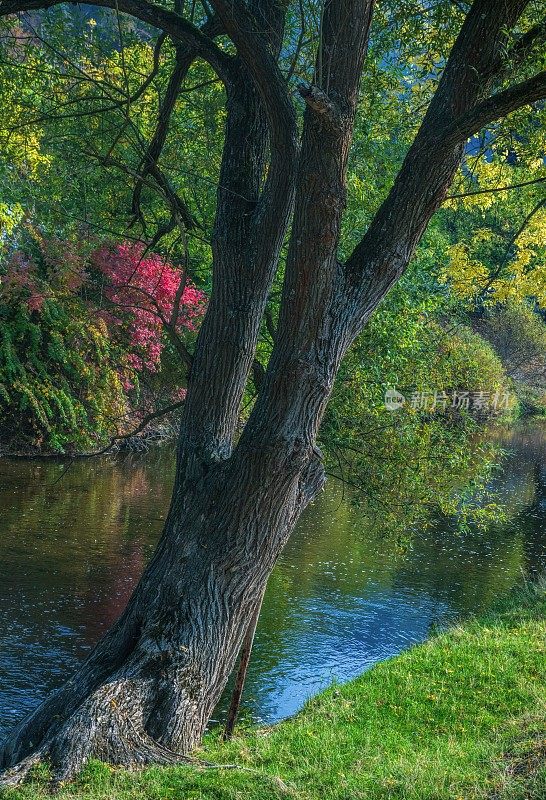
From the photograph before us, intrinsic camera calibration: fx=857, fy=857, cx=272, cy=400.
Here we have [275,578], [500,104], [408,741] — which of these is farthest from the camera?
[275,578]

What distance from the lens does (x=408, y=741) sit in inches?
263

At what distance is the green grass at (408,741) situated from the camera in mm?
4754

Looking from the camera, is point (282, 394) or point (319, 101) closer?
point (319, 101)

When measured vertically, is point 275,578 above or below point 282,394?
below

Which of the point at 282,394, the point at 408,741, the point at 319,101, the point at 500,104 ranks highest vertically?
the point at 500,104

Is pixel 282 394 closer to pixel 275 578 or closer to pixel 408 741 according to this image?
pixel 408 741

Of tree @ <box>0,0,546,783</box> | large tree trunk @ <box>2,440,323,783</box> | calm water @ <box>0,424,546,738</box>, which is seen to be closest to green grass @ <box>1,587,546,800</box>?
large tree trunk @ <box>2,440,323,783</box>

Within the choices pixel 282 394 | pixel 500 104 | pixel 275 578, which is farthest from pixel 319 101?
pixel 275 578

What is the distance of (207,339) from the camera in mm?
6891

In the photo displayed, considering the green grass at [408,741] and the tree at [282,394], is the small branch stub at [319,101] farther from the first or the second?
the green grass at [408,741]

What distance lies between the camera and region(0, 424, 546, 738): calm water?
32.3 ft

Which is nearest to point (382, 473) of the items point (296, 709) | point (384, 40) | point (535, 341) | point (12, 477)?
point (296, 709)

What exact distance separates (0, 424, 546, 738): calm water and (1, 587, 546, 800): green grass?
129 cm

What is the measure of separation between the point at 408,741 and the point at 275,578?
274 inches
